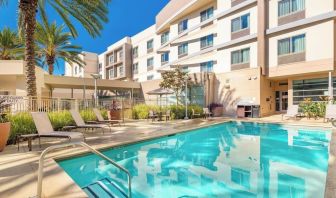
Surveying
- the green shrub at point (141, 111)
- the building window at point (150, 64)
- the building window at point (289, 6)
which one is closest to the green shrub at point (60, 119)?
the green shrub at point (141, 111)

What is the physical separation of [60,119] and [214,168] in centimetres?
749

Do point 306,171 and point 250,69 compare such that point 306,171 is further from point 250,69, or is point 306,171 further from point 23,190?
point 250,69

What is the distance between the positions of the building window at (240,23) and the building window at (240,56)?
2231 millimetres

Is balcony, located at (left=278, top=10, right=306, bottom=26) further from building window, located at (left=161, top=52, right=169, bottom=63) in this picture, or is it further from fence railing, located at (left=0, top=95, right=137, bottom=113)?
building window, located at (left=161, top=52, right=169, bottom=63)

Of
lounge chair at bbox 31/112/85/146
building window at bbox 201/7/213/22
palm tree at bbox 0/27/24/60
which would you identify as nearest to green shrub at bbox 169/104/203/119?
lounge chair at bbox 31/112/85/146

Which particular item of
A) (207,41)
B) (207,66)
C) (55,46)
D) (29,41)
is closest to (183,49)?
(207,41)

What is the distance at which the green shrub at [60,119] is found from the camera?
10311mm

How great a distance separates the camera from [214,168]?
6.57 meters

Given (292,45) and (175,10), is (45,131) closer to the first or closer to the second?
(292,45)

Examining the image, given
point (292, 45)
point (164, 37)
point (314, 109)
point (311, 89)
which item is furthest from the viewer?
point (164, 37)

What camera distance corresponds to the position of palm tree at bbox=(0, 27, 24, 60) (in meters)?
23.3

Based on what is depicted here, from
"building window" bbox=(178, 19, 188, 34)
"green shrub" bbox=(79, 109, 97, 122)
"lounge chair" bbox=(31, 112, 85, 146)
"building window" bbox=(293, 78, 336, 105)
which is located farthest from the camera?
"building window" bbox=(178, 19, 188, 34)

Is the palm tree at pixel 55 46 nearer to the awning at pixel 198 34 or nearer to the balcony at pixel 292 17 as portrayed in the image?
the awning at pixel 198 34

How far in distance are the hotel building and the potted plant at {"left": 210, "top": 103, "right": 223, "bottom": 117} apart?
2.10 feet
